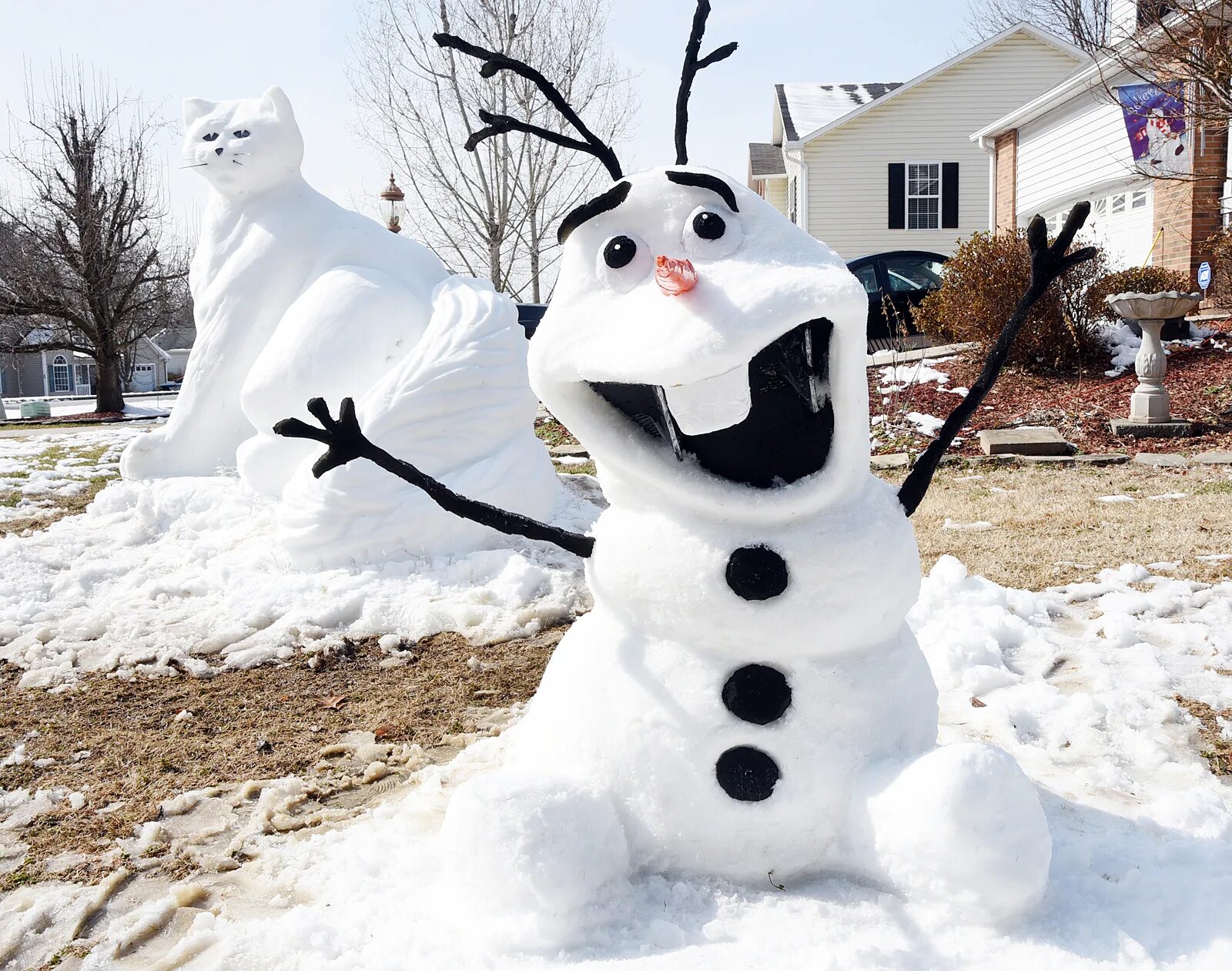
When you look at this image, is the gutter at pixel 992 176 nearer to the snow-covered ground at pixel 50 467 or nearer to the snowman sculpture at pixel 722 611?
the snow-covered ground at pixel 50 467

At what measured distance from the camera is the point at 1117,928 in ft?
5.75

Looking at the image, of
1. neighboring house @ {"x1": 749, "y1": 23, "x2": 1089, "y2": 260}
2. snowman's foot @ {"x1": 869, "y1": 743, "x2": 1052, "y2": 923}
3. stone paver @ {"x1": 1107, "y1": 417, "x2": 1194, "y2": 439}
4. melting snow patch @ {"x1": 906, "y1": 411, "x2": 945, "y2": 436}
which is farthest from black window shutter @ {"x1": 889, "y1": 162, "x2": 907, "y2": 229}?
snowman's foot @ {"x1": 869, "y1": 743, "x2": 1052, "y2": 923}

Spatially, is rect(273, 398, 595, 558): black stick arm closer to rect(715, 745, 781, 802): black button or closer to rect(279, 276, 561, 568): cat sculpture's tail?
rect(715, 745, 781, 802): black button

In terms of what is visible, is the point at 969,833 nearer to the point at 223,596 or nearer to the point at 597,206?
the point at 597,206

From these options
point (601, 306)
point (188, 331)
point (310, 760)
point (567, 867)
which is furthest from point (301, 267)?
point (188, 331)

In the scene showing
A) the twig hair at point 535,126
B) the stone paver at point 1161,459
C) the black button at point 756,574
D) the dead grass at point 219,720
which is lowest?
the dead grass at point 219,720

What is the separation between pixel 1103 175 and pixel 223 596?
15766 millimetres

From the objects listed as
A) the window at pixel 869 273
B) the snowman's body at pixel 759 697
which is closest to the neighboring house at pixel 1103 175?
the window at pixel 869 273

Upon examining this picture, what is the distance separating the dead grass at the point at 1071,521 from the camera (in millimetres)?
4773

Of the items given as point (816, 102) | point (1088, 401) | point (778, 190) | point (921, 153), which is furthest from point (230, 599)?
point (778, 190)

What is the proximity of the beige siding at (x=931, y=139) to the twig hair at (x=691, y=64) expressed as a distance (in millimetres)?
19393

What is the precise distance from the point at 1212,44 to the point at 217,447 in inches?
333

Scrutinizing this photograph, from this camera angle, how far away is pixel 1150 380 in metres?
8.91

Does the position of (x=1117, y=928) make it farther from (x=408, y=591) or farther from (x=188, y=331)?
(x=188, y=331)
